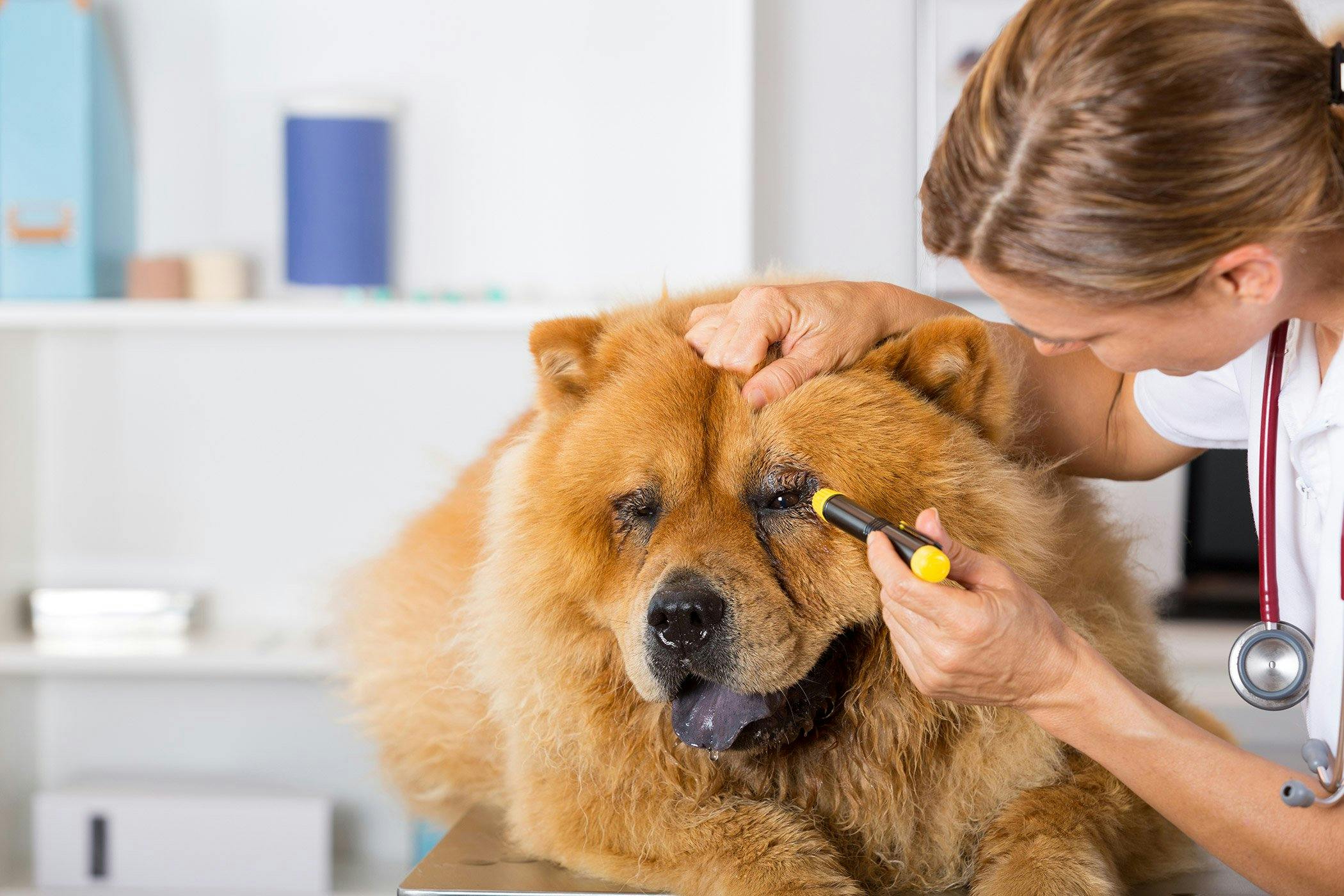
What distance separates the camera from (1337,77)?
990 millimetres

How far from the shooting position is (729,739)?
1.20 meters

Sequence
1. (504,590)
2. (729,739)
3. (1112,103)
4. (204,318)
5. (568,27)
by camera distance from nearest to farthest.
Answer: (1112,103) → (729,739) → (504,590) → (204,318) → (568,27)

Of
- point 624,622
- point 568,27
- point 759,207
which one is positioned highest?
point 568,27

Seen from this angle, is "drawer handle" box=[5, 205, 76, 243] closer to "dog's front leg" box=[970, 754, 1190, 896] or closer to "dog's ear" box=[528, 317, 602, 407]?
"dog's ear" box=[528, 317, 602, 407]

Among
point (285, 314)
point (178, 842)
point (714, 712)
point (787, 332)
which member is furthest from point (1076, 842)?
point (178, 842)

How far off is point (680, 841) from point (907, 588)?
379 millimetres

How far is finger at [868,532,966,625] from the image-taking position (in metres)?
1.03

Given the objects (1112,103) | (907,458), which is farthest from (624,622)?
(1112,103)

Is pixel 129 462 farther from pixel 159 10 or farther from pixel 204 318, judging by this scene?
pixel 159 10

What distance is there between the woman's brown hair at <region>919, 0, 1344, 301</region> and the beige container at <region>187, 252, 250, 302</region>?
2174 millimetres

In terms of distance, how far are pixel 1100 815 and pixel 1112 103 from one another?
0.68 metres

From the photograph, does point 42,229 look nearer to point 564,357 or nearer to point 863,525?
point 564,357

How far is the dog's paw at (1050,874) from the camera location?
1.09 m

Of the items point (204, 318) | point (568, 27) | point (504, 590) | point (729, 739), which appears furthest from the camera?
point (568, 27)
